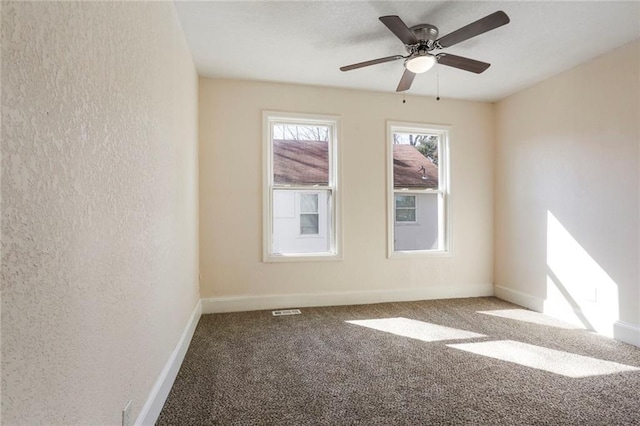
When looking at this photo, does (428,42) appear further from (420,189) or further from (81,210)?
(81,210)

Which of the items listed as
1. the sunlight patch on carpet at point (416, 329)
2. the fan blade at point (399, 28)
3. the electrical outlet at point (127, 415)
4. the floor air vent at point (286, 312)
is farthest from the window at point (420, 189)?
the electrical outlet at point (127, 415)

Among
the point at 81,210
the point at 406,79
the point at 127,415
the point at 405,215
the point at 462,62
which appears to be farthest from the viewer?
the point at 405,215

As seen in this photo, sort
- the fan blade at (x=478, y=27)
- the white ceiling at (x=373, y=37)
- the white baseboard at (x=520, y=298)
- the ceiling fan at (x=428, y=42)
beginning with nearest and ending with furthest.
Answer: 1. the fan blade at (x=478, y=27)
2. the ceiling fan at (x=428, y=42)
3. the white ceiling at (x=373, y=37)
4. the white baseboard at (x=520, y=298)

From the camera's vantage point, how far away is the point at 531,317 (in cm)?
324

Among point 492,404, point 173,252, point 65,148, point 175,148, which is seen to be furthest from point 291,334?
→ point 65,148

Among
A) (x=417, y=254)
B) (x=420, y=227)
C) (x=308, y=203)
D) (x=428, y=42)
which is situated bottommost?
(x=417, y=254)

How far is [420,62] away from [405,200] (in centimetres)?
194

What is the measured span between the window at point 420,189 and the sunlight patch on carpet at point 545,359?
1503 millimetres

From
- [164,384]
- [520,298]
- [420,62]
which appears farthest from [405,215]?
[164,384]

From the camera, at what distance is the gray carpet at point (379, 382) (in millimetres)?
1646

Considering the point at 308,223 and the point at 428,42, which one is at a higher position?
the point at 428,42

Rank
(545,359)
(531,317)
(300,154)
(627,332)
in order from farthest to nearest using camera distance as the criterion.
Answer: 1. (300,154)
2. (531,317)
3. (627,332)
4. (545,359)

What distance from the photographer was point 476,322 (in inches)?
120

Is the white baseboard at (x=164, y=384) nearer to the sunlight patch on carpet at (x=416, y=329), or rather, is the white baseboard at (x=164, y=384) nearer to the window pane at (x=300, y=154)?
the sunlight patch on carpet at (x=416, y=329)
